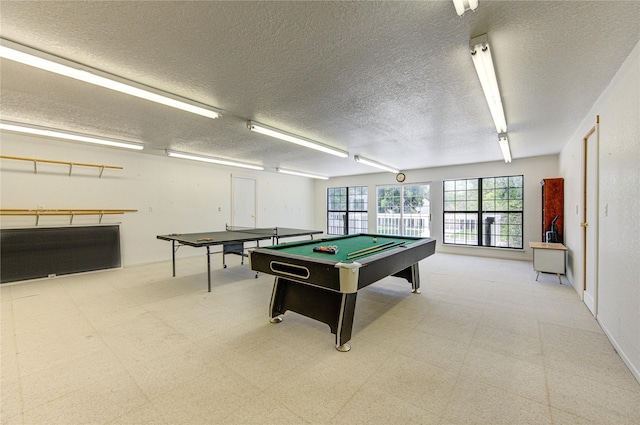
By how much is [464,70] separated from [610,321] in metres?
2.73

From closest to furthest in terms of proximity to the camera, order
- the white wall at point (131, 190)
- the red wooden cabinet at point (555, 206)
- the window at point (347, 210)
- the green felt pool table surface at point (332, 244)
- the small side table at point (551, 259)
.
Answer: the green felt pool table surface at point (332, 244)
the small side table at point (551, 259)
the white wall at point (131, 190)
the red wooden cabinet at point (555, 206)
the window at point (347, 210)

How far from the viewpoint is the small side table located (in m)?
4.37

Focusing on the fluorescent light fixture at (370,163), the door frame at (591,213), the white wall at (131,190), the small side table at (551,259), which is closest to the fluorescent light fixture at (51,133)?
the white wall at (131,190)

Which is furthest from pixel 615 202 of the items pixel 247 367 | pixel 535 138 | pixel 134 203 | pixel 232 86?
pixel 134 203

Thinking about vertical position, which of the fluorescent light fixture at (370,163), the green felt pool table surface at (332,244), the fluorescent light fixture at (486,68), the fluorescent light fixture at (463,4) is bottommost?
the green felt pool table surface at (332,244)

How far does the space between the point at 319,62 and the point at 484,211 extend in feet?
21.4

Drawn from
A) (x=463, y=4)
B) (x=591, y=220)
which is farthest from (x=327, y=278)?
(x=591, y=220)

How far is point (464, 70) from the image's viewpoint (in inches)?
95.0

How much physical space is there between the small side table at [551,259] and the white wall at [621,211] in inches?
72.0

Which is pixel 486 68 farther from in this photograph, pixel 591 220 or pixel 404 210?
pixel 404 210

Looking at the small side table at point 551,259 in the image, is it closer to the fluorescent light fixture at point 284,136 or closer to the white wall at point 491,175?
the white wall at point 491,175

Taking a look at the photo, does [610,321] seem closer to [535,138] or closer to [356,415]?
[356,415]

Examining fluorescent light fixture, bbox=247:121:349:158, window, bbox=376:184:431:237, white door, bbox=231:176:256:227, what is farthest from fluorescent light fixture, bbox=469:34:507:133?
white door, bbox=231:176:256:227

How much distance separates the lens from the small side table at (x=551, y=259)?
437 cm
